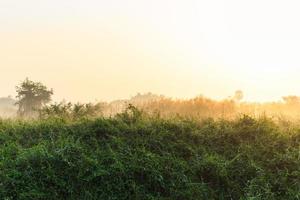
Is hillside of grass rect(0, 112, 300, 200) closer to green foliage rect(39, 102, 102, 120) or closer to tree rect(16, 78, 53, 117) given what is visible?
green foliage rect(39, 102, 102, 120)

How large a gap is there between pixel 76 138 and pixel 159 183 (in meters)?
2.68

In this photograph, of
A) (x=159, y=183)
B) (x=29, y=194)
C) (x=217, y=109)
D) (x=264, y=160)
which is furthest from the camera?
(x=217, y=109)

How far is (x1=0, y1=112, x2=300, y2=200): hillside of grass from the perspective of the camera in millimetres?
9594

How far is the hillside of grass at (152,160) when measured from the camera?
9594mm

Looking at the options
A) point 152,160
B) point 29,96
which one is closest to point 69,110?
point 152,160

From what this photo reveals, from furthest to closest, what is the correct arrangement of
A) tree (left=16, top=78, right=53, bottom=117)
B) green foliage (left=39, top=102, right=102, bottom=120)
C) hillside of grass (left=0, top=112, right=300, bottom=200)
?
tree (left=16, top=78, right=53, bottom=117), green foliage (left=39, top=102, right=102, bottom=120), hillside of grass (left=0, top=112, right=300, bottom=200)

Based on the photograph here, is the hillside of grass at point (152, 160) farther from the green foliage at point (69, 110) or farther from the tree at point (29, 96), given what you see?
the tree at point (29, 96)

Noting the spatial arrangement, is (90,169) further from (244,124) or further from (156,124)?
(244,124)

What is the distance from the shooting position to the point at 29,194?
30.2ft

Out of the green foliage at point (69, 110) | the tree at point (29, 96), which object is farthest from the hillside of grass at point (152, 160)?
the tree at point (29, 96)

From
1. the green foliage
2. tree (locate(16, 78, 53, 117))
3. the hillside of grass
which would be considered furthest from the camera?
tree (locate(16, 78, 53, 117))

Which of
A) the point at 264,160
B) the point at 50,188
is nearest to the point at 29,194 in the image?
the point at 50,188

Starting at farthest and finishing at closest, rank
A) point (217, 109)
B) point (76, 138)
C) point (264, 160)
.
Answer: point (217, 109) < point (76, 138) < point (264, 160)

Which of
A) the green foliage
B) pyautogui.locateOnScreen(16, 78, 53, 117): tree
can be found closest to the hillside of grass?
the green foliage
